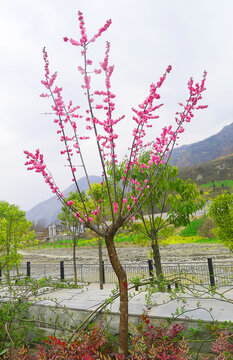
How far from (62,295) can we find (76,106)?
501 cm

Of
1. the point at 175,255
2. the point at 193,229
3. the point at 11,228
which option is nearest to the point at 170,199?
the point at 11,228

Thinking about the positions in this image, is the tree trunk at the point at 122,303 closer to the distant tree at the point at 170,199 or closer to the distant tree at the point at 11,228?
the distant tree at the point at 170,199

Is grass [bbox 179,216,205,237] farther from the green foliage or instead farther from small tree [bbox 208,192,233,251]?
small tree [bbox 208,192,233,251]

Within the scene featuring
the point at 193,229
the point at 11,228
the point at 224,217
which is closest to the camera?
the point at 224,217

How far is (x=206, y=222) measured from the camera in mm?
45094

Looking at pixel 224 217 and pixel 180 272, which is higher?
pixel 224 217

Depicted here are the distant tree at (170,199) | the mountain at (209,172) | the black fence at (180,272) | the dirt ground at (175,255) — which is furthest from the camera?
the mountain at (209,172)

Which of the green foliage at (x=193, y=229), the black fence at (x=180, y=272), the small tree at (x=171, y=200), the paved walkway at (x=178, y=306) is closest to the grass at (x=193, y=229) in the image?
the green foliage at (x=193, y=229)

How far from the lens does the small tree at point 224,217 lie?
14.2 m

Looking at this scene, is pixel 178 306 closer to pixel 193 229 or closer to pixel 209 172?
pixel 193 229

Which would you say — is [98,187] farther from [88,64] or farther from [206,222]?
[206,222]

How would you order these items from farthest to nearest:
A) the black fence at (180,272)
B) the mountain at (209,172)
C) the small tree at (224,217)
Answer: the mountain at (209,172) → the small tree at (224,217) → the black fence at (180,272)

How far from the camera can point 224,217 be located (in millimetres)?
14359

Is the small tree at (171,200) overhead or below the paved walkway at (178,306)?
overhead
